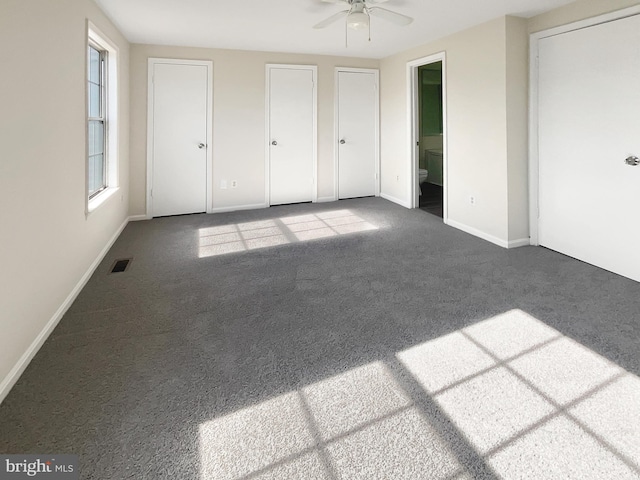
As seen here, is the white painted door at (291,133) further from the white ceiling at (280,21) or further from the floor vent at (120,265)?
the floor vent at (120,265)

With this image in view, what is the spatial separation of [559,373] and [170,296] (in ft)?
8.09

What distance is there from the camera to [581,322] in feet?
7.76

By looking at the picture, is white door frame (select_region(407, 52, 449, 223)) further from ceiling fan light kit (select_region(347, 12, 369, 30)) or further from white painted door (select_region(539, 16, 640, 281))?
ceiling fan light kit (select_region(347, 12, 369, 30))

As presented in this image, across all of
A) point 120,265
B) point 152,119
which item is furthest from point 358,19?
point 152,119

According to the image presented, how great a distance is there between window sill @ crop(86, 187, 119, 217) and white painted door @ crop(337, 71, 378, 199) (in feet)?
11.0

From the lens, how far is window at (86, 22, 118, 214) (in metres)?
3.78

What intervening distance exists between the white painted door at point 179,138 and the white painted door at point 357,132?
2.12 m

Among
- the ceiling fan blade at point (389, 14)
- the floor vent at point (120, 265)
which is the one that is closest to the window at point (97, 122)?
the floor vent at point (120, 265)

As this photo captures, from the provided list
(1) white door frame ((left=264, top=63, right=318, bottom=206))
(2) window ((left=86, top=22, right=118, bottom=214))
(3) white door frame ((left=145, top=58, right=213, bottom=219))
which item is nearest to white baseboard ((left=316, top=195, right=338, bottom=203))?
(1) white door frame ((left=264, top=63, right=318, bottom=206))

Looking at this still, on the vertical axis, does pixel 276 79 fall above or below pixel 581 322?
above

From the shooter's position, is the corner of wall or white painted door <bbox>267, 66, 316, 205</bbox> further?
white painted door <bbox>267, 66, 316, 205</bbox>

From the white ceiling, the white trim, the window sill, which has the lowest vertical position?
the white trim

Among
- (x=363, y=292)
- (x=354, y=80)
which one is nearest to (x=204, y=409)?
(x=363, y=292)

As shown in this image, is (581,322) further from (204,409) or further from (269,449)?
(204,409)
